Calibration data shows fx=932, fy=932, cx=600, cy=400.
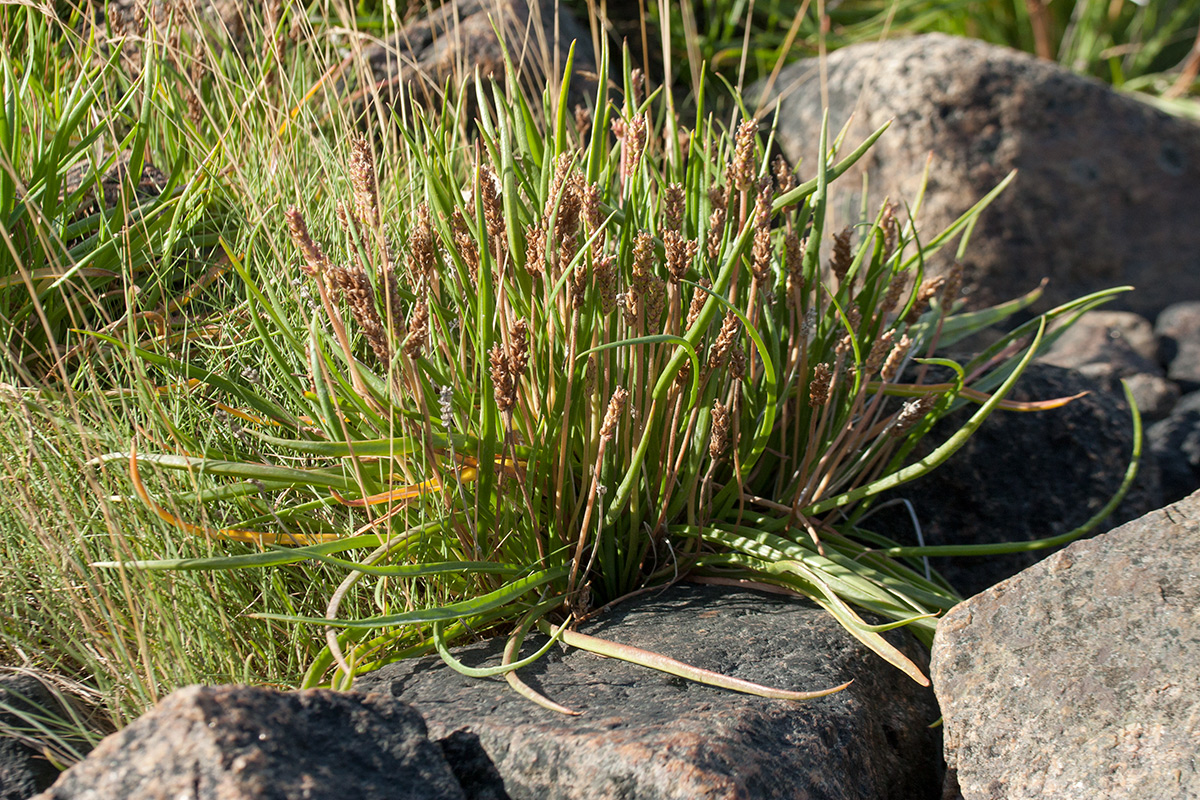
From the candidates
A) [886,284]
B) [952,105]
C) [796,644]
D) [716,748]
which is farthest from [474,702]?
[952,105]

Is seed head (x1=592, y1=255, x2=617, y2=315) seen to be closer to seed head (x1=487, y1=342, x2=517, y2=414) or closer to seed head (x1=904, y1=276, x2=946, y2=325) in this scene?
seed head (x1=487, y1=342, x2=517, y2=414)

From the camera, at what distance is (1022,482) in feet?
6.74

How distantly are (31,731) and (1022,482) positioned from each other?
6.18ft

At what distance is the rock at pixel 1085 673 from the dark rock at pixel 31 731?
3.62 feet

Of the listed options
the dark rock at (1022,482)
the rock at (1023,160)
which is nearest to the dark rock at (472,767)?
the dark rock at (1022,482)

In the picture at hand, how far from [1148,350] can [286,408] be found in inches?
132

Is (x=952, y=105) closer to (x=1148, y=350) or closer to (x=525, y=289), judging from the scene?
(x=1148, y=350)

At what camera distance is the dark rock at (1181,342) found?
3465 mm

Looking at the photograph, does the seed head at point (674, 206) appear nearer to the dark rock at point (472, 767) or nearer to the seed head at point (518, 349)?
the seed head at point (518, 349)

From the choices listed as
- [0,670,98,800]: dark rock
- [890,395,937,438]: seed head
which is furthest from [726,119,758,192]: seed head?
[0,670,98,800]: dark rock

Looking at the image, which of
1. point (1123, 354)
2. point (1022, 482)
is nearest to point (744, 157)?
point (1022, 482)

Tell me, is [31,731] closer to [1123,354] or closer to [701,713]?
[701,713]

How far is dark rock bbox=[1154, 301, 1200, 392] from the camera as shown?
3465mm

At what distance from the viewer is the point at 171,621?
119 centimetres
